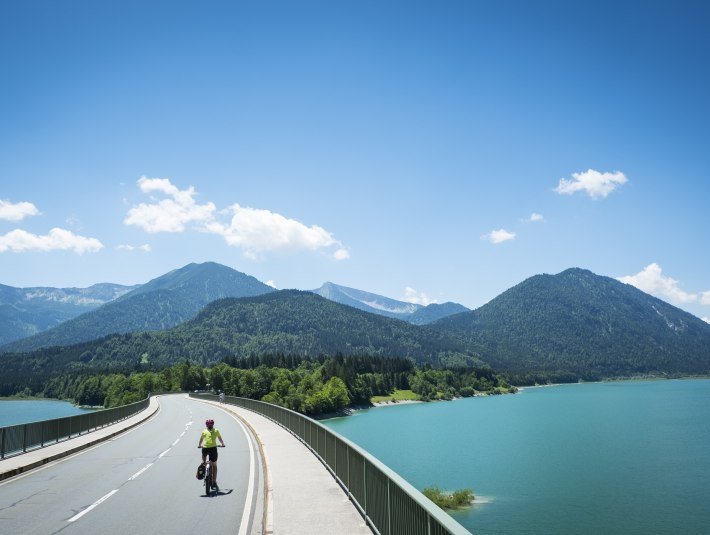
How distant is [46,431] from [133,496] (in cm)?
1524

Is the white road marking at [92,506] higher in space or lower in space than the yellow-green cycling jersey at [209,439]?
lower

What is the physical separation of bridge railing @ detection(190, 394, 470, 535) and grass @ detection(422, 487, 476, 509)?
2419 centimetres

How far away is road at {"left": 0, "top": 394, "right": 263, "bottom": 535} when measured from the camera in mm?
11227

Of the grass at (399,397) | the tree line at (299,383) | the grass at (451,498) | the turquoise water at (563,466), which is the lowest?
the turquoise water at (563,466)

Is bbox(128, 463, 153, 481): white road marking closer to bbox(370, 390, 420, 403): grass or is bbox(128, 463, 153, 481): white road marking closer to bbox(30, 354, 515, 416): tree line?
bbox(30, 354, 515, 416): tree line

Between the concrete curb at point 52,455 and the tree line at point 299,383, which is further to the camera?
the tree line at point 299,383

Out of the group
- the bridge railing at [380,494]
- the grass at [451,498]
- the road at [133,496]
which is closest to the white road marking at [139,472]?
the road at [133,496]

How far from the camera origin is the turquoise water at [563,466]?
3850cm

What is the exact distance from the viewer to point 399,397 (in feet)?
538

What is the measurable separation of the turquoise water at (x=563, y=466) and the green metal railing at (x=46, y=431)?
24676 millimetres

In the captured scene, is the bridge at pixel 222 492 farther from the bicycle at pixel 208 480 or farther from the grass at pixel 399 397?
the grass at pixel 399 397

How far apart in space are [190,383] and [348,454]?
156 metres

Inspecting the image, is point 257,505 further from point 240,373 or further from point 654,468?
point 240,373

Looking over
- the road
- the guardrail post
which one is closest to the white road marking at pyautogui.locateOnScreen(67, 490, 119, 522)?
the road
